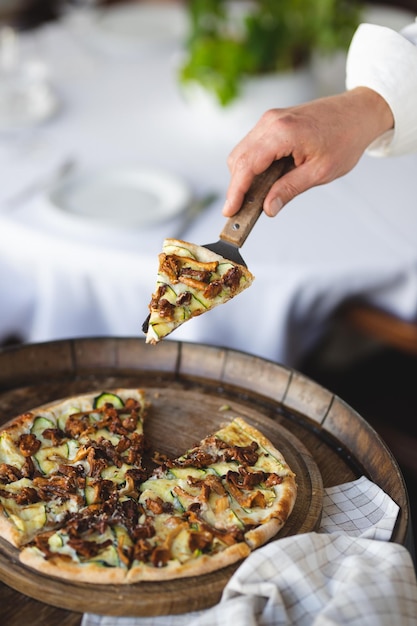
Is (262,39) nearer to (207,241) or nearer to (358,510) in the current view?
(207,241)

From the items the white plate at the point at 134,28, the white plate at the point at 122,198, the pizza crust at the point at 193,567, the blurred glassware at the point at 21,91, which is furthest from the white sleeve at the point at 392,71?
the white plate at the point at 134,28

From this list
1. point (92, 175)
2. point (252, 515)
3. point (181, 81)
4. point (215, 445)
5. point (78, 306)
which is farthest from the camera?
point (181, 81)

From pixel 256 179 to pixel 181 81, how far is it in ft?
4.94

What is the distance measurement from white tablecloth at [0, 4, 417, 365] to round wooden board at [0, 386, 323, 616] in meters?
0.66

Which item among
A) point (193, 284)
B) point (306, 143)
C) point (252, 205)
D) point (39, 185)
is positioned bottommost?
point (39, 185)

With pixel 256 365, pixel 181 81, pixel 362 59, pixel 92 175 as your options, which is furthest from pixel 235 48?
pixel 256 365

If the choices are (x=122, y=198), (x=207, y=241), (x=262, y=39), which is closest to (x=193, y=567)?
(x=207, y=241)

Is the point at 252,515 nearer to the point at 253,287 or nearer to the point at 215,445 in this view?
the point at 215,445

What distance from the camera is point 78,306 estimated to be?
2.92 metres

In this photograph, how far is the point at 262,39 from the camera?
3.33m

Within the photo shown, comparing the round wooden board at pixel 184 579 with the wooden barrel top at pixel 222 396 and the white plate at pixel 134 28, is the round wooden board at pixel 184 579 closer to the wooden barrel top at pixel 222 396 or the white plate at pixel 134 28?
the wooden barrel top at pixel 222 396

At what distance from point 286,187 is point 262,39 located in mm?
1445

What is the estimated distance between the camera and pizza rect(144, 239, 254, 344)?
200cm

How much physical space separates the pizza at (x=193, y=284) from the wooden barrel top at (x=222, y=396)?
0.29 meters
